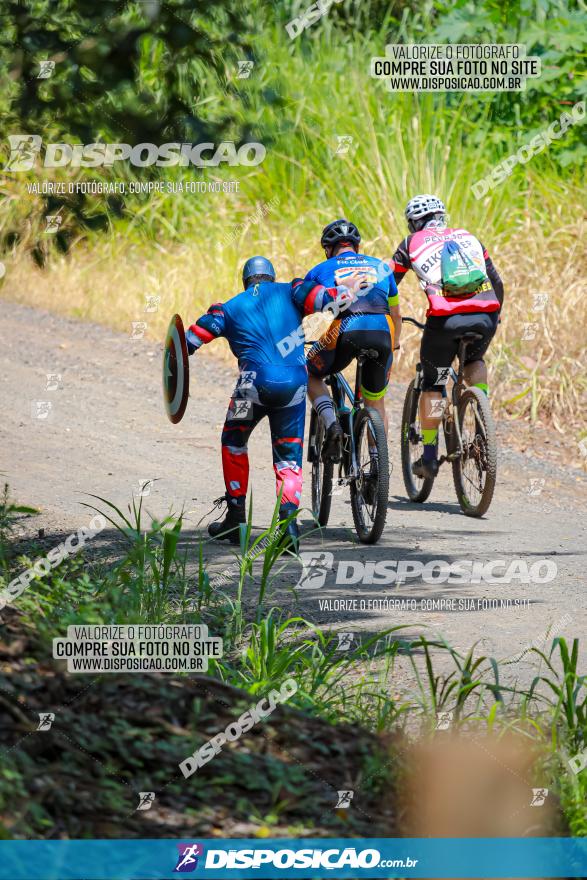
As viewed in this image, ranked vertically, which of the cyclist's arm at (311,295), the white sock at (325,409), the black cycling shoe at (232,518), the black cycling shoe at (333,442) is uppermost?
the cyclist's arm at (311,295)

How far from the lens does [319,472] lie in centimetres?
865

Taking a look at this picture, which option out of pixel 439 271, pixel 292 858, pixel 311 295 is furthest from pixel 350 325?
pixel 292 858

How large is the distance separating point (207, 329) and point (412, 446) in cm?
286

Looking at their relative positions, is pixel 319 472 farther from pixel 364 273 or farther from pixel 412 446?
pixel 412 446

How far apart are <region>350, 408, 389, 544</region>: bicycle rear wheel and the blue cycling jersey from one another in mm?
658

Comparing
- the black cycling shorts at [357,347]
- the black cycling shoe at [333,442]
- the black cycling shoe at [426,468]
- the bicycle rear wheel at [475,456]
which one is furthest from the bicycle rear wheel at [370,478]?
the black cycling shoe at [426,468]

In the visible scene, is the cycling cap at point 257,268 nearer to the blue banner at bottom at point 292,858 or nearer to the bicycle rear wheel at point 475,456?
the bicycle rear wheel at point 475,456

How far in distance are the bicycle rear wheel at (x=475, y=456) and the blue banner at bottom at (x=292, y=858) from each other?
4.72 metres

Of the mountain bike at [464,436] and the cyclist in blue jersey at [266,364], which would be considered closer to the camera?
the cyclist in blue jersey at [266,364]

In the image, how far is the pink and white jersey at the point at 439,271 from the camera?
881cm

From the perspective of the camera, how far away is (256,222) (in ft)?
51.5

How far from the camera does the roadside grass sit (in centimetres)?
463

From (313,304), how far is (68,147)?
1.80 meters

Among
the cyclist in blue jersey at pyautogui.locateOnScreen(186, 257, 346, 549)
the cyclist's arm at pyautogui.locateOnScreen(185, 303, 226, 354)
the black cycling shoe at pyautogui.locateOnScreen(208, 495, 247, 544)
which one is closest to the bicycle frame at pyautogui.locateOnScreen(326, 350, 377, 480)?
the cyclist in blue jersey at pyautogui.locateOnScreen(186, 257, 346, 549)
